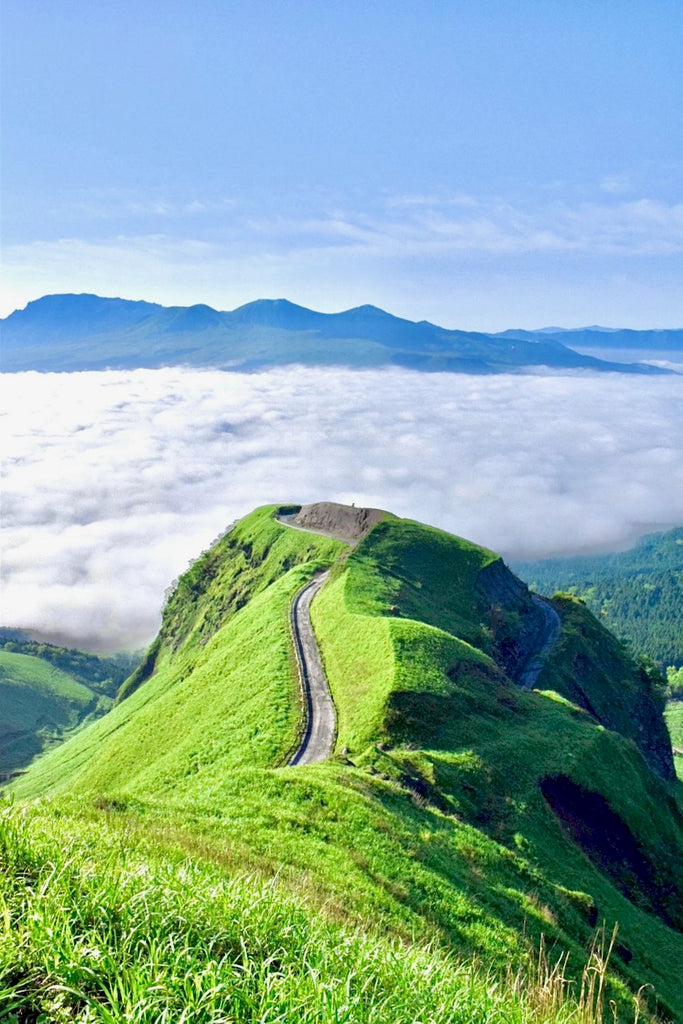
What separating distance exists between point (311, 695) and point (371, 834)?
28.2 meters

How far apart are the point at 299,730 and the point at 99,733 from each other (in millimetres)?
76903

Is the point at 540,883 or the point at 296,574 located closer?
the point at 540,883

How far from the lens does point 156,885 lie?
8.06 metres

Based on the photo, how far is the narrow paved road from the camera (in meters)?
83.5

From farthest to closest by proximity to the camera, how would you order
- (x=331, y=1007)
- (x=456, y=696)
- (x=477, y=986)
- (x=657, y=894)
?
1. (x=456, y=696)
2. (x=657, y=894)
3. (x=477, y=986)
4. (x=331, y=1007)

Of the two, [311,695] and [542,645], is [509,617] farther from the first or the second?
[311,695]

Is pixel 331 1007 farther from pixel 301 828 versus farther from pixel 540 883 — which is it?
pixel 540 883

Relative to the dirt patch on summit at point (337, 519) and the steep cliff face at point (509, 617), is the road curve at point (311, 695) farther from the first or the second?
the dirt patch on summit at point (337, 519)

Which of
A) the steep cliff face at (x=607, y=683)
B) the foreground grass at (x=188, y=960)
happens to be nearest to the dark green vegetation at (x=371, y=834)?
the foreground grass at (x=188, y=960)

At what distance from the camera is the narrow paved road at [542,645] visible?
83.5 m

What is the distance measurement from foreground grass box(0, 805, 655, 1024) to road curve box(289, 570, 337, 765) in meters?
33.9

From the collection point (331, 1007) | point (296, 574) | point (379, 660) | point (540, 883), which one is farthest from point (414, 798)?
point (296, 574)

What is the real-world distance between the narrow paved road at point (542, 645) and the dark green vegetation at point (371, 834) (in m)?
1.83

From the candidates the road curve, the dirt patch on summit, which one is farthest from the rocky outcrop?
the road curve
